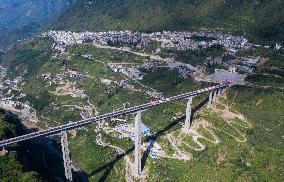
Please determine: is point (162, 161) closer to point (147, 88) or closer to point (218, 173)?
point (218, 173)

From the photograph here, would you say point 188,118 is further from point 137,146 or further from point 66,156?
point 66,156

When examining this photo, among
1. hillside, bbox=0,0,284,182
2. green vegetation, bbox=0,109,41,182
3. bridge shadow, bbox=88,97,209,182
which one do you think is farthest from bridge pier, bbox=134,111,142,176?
green vegetation, bbox=0,109,41,182

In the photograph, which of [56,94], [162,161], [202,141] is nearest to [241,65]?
[202,141]

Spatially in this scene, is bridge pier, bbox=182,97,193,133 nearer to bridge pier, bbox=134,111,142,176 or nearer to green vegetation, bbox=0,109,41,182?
bridge pier, bbox=134,111,142,176

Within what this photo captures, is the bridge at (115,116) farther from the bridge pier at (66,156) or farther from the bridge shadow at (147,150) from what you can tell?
the bridge shadow at (147,150)

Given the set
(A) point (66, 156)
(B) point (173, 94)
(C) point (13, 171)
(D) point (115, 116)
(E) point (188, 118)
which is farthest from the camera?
(B) point (173, 94)

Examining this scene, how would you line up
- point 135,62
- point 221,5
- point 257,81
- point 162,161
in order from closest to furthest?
1. point 162,161
2. point 257,81
3. point 135,62
4. point 221,5

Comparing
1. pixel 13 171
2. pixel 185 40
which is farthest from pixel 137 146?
pixel 185 40

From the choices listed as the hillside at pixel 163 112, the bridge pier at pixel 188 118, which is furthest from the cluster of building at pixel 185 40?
the bridge pier at pixel 188 118

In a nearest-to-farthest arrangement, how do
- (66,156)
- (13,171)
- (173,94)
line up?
(13,171)
(66,156)
(173,94)

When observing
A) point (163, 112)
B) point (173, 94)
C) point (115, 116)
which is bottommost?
point (163, 112)

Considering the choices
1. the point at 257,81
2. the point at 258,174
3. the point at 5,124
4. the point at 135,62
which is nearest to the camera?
the point at 258,174
